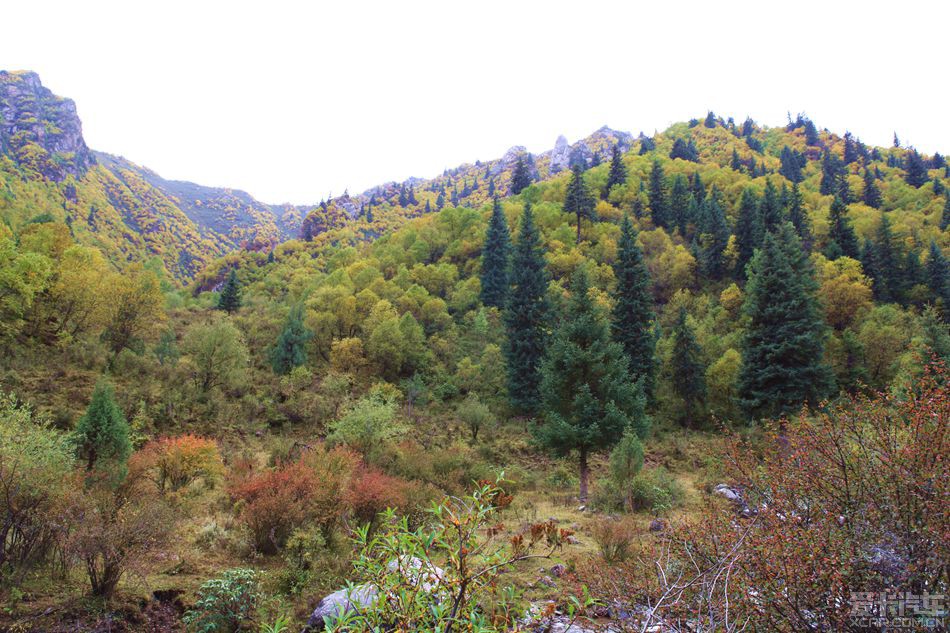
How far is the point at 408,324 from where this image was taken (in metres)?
40.4

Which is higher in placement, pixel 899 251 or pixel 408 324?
pixel 899 251

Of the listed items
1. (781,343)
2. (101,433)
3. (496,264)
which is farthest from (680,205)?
(101,433)

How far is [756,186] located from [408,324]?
58.4 meters

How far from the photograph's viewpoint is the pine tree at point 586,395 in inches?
661

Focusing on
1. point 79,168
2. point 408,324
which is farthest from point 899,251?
point 79,168

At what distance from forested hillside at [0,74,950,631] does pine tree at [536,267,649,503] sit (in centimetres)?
13

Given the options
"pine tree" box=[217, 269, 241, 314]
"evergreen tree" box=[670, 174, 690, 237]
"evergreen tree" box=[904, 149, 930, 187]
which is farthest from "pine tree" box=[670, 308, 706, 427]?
"evergreen tree" box=[904, 149, 930, 187]

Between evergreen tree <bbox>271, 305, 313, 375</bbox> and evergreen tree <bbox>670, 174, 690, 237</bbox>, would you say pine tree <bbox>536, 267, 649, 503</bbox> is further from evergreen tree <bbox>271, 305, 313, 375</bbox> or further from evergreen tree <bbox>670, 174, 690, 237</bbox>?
evergreen tree <bbox>670, 174, 690, 237</bbox>

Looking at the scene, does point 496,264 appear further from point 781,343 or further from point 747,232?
point 781,343

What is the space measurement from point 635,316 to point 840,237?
28.8 meters

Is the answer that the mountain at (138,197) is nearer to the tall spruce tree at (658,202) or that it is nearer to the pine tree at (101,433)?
the tall spruce tree at (658,202)

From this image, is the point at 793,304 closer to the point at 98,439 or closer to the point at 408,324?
the point at 408,324

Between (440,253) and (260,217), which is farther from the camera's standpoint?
(260,217)

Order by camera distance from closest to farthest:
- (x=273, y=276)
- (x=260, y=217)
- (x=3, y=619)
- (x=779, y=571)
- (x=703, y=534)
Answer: (x=779, y=571)
(x=703, y=534)
(x=3, y=619)
(x=273, y=276)
(x=260, y=217)
